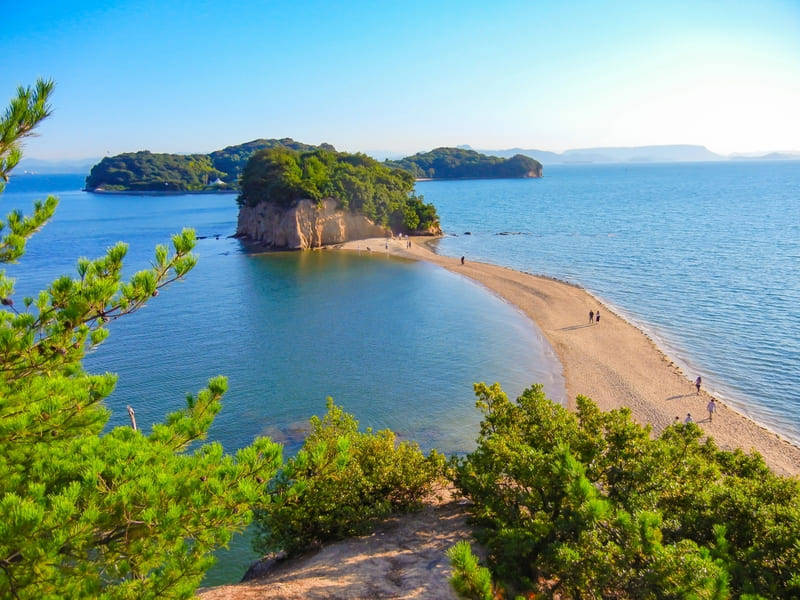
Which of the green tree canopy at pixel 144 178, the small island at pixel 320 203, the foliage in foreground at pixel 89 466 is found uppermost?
the green tree canopy at pixel 144 178

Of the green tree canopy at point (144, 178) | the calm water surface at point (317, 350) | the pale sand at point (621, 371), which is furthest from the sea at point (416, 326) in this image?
the green tree canopy at point (144, 178)

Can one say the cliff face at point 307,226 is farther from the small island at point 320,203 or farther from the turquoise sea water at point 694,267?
the turquoise sea water at point 694,267

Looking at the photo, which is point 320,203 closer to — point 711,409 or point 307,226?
point 307,226

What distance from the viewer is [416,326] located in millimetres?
38031

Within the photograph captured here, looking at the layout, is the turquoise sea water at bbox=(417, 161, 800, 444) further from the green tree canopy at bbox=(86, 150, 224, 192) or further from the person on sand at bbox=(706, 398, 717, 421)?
the green tree canopy at bbox=(86, 150, 224, 192)

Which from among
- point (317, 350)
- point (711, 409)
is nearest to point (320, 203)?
point (317, 350)

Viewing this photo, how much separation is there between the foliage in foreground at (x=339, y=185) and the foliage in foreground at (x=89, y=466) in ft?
202

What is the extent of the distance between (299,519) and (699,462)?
1047 centimetres

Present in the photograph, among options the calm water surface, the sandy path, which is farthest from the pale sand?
the calm water surface

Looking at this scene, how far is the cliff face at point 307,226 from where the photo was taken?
68875 millimetres

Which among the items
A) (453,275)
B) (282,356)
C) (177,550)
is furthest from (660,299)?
(177,550)

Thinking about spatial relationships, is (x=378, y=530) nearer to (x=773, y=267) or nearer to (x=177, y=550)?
(x=177, y=550)

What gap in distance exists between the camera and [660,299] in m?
42.4

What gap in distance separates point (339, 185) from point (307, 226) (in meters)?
7.87
